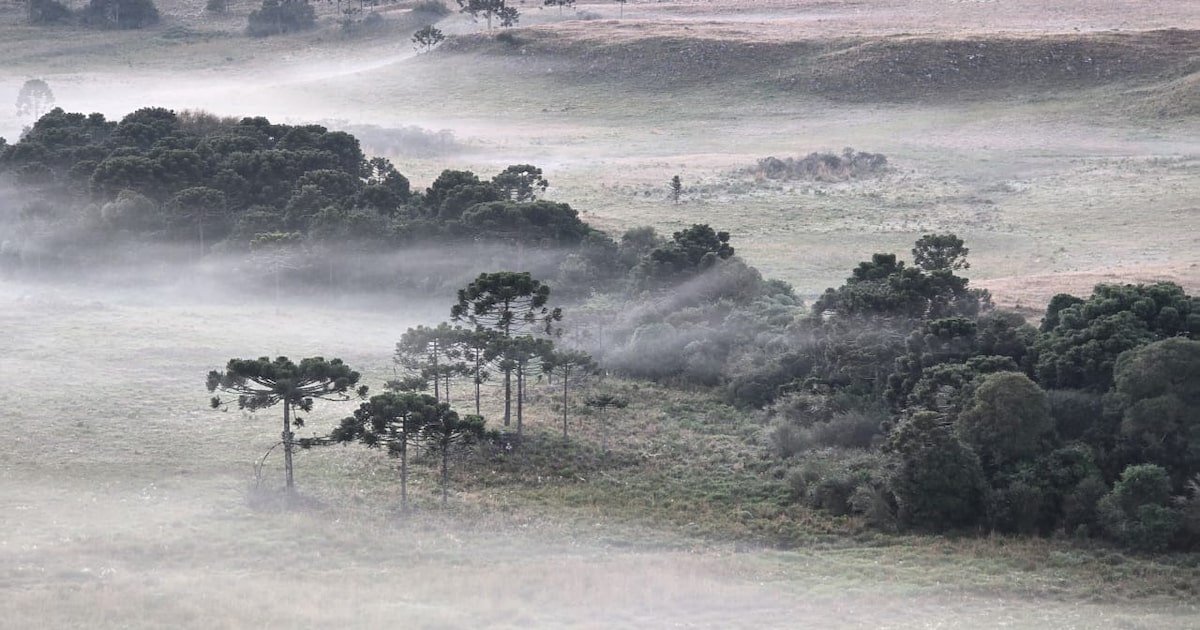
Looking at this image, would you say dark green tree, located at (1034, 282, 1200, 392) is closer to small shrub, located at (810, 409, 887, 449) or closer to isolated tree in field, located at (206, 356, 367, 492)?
small shrub, located at (810, 409, 887, 449)

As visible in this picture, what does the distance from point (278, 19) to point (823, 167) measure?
255 feet

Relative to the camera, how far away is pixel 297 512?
3500 centimetres

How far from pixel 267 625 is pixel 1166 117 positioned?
3486 inches

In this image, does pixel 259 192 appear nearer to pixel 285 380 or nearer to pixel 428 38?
pixel 285 380

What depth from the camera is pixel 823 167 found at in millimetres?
91125

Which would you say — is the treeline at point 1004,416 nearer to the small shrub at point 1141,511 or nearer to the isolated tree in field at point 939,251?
the small shrub at point 1141,511

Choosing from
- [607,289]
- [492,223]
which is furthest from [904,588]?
[492,223]

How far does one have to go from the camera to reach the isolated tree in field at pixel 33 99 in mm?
112875

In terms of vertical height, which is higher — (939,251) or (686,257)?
(939,251)

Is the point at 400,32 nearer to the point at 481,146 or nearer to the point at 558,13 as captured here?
the point at 558,13

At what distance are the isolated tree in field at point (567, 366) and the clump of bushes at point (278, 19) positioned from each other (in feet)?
357

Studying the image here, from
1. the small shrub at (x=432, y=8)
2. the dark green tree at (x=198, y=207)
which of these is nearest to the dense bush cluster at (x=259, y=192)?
the dark green tree at (x=198, y=207)

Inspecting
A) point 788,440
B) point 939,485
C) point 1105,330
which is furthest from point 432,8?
point 939,485

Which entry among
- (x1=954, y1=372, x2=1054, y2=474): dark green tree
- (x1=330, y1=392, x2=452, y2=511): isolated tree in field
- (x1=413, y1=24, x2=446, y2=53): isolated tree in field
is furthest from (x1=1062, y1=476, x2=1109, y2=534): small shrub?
(x1=413, y1=24, x2=446, y2=53): isolated tree in field
